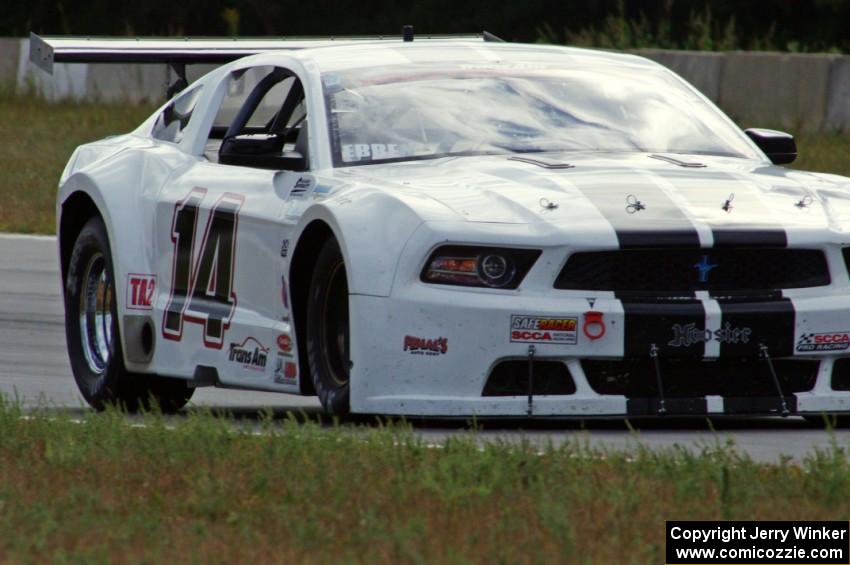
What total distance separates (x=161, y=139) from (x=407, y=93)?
163 centimetres

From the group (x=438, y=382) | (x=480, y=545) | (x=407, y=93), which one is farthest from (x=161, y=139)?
(x=480, y=545)

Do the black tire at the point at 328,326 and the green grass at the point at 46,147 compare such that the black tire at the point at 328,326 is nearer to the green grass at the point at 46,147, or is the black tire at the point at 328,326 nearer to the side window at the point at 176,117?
the side window at the point at 176,117

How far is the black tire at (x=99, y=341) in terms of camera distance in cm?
845

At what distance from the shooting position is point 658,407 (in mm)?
6449

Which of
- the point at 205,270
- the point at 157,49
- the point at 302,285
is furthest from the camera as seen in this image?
the point at 157,49

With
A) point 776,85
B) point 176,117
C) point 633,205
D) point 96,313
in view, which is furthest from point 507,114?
point 776,85

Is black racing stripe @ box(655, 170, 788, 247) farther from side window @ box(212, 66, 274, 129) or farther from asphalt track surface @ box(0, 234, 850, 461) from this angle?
side window @ box(212, 66, 274, 129)

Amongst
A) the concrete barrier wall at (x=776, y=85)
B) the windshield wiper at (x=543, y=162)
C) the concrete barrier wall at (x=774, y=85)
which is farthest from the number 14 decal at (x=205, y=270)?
the concrete barrier wall at (x=776, y=85)

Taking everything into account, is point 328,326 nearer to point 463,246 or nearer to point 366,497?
point 463,246

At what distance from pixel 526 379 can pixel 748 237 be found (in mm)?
852

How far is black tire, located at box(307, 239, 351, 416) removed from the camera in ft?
22.4

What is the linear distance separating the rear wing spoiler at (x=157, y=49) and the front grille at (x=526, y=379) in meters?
2.92

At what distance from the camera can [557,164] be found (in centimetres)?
716

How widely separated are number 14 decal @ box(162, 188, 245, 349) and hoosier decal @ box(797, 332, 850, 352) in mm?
2208
